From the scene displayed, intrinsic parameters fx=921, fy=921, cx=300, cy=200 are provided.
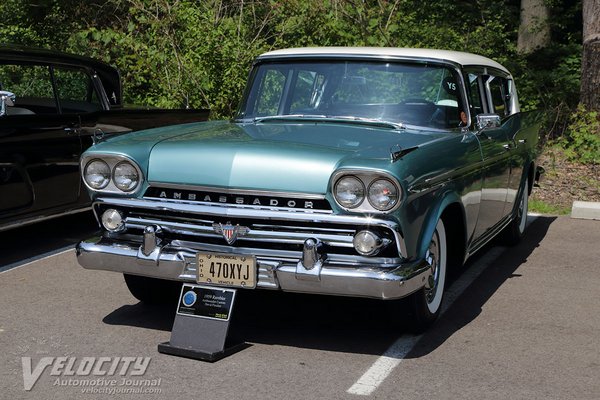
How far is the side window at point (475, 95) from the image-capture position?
6.23 meters

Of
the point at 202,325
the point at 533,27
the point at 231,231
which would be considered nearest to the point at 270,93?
the point at 231,231

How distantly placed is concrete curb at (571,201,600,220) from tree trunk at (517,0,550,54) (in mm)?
7880

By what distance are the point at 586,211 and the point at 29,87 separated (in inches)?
220

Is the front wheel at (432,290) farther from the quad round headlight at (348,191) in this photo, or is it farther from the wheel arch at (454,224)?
the quad round headlight at (348,191)

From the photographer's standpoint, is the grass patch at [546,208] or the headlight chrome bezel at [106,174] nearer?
the headlight chrome bezel at [106,174]

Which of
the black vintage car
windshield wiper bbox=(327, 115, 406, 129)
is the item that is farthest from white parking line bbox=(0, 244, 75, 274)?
windshield wiper bbox=(327, 115, 406, 129)

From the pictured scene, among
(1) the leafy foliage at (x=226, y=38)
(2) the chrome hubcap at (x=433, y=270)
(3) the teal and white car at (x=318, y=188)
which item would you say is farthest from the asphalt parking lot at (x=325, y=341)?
(1) the leafy foliage at (x=226, y=38)

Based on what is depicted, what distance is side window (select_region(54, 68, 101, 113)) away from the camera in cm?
803

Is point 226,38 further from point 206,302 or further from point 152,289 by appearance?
point 206,302

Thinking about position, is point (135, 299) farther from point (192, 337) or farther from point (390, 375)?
point (390, 375)

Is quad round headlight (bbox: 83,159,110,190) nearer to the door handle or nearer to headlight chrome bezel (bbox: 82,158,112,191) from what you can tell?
headlight chrome bezel (bbox: 82,158,112,191)

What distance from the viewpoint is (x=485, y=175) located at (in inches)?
241

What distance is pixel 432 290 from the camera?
213 inches

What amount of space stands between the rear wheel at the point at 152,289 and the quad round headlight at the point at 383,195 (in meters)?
1.74
